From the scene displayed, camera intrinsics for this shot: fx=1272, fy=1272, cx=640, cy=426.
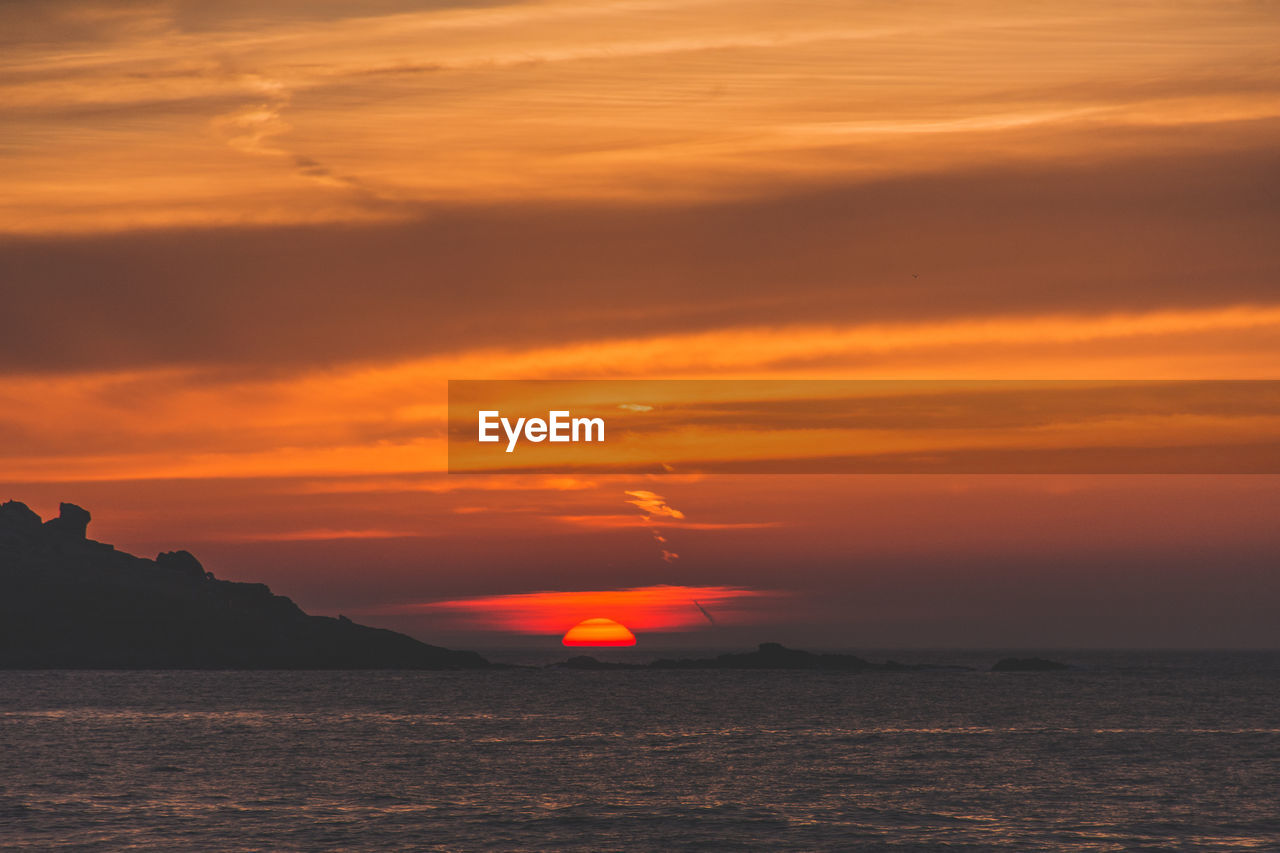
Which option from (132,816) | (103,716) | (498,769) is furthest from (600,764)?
(103,716)

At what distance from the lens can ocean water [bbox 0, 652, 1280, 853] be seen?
6706 cm

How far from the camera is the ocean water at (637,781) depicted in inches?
2640

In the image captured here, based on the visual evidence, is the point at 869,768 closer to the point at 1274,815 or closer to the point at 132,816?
the point at 1274,815

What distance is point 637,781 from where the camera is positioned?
90375mm

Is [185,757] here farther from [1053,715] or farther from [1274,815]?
[1053,715]

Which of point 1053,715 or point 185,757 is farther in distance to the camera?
point 1053,715

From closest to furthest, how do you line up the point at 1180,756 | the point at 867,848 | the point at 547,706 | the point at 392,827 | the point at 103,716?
the point at 867,848 < the point at 392,827 < the point at 1180,756 < the point at 103,716 < the point at 547,706

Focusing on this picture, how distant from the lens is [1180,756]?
108625 millimetres

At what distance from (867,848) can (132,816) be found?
40880mm

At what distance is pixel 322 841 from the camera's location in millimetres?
64312

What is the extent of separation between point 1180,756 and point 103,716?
119 m

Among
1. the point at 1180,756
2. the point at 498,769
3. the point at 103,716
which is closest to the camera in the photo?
the point at 498,769

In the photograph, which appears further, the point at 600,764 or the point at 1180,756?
the point at 1180,756

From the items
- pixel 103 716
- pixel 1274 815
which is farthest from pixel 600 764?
pixel 103 716
